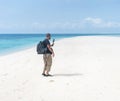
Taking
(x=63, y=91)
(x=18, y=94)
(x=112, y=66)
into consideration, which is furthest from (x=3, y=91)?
(x=112, y=66)

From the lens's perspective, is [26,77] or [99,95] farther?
[26,77]

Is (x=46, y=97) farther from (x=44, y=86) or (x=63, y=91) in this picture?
(x=44, y=86)

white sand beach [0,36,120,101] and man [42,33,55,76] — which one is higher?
man [42,33,55,76]

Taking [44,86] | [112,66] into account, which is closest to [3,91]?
[44,86]

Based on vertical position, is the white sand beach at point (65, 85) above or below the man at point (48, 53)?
below

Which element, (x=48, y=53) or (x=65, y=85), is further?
(x=48, y=53)

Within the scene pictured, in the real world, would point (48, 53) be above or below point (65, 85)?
above

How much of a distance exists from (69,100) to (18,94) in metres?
1.70

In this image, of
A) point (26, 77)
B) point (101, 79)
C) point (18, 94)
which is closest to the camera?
point (18, 94)

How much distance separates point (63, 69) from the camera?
1229 cm

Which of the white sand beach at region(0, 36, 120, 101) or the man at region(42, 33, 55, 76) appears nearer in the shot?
the white sand beach at region(0, 36, 120, 101)

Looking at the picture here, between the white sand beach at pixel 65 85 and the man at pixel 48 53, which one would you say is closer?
the white sand beach at pixel 65 85

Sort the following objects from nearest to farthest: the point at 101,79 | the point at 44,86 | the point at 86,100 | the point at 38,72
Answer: the point at 86,100 → the point at 44,86 → the point at 101,79 → the point at 38,72

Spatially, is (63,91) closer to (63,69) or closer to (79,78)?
(79,78)
